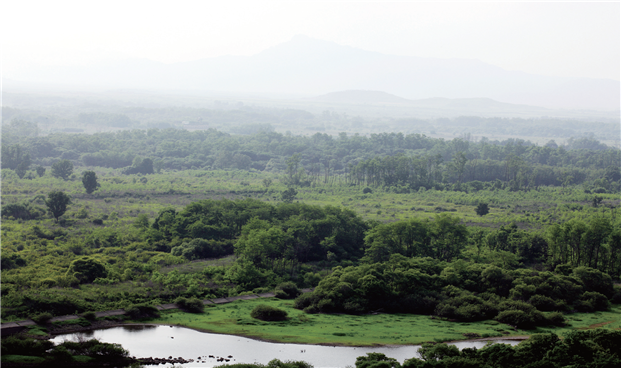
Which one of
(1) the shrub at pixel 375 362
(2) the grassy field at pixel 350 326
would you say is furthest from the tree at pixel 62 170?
(1) the shrub at pixel 375 362

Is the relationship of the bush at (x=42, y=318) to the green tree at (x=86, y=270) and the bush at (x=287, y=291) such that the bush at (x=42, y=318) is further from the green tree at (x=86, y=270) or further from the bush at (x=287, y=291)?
the bush at (x=287, y=291)

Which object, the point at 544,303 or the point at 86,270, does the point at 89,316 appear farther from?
the point at 544,303

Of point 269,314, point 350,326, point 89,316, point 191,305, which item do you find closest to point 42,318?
point 89,316

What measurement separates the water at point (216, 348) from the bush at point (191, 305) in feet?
9.37

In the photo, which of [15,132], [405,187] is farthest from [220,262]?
[15,132]

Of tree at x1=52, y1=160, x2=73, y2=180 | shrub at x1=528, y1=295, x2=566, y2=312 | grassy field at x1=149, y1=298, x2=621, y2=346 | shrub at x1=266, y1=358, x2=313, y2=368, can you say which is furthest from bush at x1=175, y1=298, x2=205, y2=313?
tree at x1=52, y1=160, x2=73, y2=180

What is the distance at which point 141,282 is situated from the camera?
3466cm

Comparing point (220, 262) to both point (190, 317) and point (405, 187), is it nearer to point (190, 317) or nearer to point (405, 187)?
point (190, 317)

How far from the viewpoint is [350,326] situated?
95.5 ft

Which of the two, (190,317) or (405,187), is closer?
(190,317)

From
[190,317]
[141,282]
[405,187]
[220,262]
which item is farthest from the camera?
[405,187]

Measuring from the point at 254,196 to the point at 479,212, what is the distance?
31.7 metres

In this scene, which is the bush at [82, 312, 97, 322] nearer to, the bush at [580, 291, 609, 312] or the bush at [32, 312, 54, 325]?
the bush at [32, 312, 54, 325]

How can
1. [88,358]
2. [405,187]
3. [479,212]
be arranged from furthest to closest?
[405,187]
[479,212]
[88,358]
